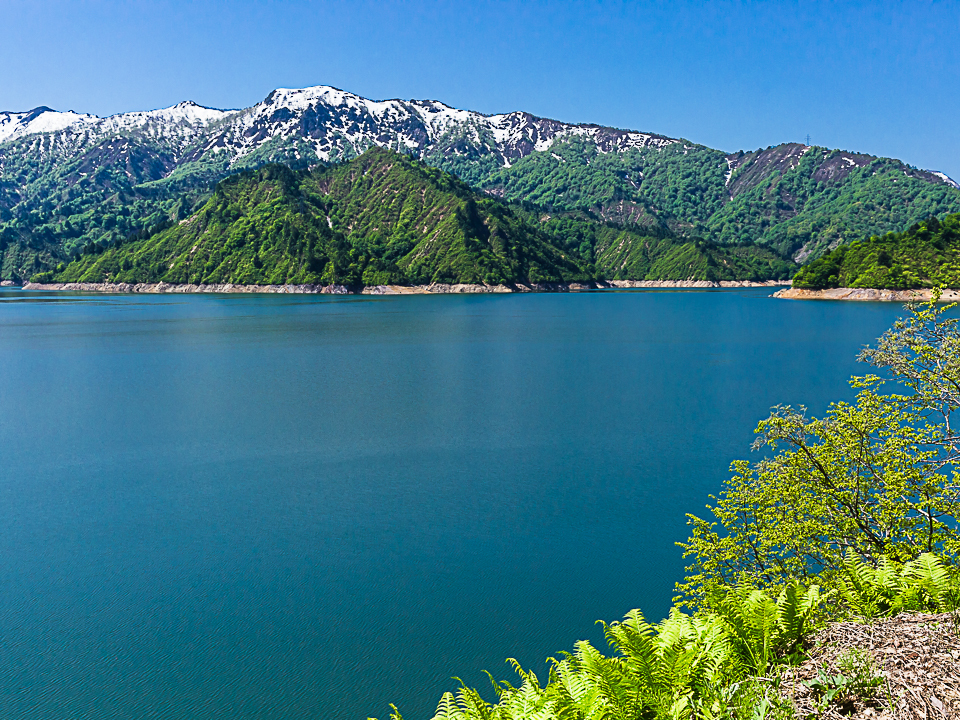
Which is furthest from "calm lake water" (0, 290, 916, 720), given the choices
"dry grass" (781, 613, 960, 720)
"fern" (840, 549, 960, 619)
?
"dry grass" (781, 613, 960, 720)

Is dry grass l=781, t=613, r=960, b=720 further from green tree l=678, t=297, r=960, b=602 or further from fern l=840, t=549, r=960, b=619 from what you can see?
green tree l=678, t=297, r=960, b=602

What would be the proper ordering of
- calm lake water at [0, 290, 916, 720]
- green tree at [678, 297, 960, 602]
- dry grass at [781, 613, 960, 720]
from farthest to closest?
calm lake water at [0, 290, 916, 720] < green tree at [678, 297, 960, 602] < dry grass at [781, 613, 960, 720]

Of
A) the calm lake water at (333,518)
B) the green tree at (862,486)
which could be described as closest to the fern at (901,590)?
the green tree at (862,486)

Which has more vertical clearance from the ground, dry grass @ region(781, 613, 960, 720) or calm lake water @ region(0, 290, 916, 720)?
dry grass @ region(781, 613, 960, 720)


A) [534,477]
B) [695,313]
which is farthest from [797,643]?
[695,313]

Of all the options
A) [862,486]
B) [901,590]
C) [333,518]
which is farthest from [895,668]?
[333,518]

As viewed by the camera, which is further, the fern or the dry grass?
the fern

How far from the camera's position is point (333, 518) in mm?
30781

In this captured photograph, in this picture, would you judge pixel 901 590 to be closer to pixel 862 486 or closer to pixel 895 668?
pixel 895 668

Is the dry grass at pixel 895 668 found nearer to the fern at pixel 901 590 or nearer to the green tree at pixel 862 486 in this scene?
the fern at pixel 901 590

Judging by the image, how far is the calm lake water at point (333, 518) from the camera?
758 inches

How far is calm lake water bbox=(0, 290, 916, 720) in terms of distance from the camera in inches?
758

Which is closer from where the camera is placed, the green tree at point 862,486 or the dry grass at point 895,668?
the dry grass at point 895,668

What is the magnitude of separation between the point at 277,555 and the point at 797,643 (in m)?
21.3
